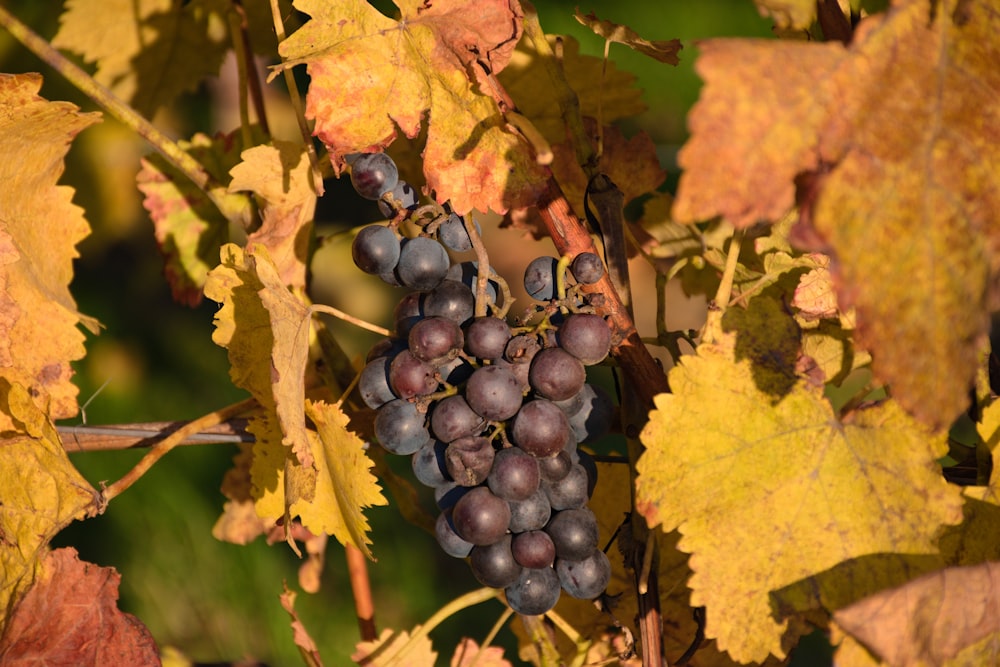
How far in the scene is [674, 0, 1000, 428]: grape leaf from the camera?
1.75ft

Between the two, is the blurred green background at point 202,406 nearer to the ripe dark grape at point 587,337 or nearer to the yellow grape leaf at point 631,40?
the yellow grape leaf at point 631,40

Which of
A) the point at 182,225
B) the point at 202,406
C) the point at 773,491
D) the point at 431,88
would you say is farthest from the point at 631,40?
the point at 202,406

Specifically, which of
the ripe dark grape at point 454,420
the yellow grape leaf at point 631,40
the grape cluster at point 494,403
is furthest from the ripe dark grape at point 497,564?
the yellow grape leaf at point 631,40

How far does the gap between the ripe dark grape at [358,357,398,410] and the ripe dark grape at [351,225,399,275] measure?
0.08m

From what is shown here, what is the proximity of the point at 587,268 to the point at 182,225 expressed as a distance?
0.63 m

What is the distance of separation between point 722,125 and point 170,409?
75.1 inches

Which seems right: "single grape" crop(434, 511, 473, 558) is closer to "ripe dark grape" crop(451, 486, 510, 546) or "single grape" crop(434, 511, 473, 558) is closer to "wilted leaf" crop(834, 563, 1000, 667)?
"ripe dark grape" crop(451, 486, 510, 546)

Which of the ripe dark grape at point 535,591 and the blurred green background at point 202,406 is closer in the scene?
the ripe dark grape at point 535,591

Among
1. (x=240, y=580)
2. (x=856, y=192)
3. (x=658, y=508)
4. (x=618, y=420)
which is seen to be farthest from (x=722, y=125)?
(x=240, y=580)

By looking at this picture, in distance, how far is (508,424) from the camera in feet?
2.63

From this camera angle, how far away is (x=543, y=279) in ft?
2.67

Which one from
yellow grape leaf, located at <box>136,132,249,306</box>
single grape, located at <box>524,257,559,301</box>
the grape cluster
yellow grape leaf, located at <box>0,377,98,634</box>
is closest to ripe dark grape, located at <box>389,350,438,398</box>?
the grape cluster

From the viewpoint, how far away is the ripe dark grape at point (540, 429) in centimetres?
76

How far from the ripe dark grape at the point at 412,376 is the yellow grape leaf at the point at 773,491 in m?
0.19
